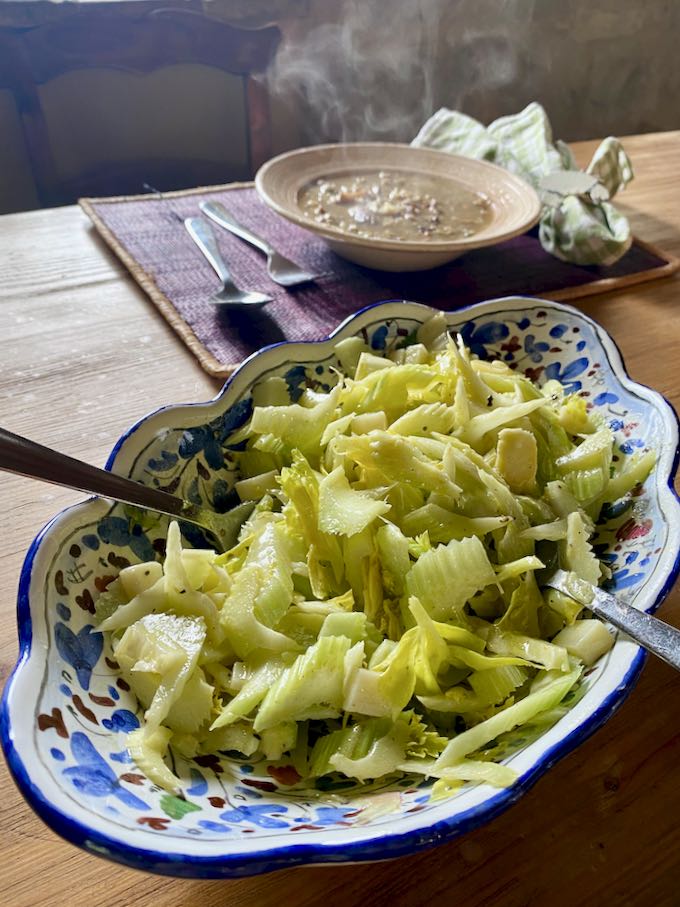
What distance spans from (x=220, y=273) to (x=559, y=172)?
2.91 ft

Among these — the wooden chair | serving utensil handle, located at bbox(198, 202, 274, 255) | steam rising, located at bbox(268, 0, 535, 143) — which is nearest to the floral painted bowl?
serving utensil handle, located at bbox(198, 202, 274, 255)

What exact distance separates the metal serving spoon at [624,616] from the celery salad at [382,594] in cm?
1

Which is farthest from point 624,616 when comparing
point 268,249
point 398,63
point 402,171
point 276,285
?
point 398,63

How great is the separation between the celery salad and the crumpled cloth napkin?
Result: 81cm

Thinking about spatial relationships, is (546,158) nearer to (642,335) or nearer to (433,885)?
(642,335)

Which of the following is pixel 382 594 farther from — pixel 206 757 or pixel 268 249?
pixel 268 249

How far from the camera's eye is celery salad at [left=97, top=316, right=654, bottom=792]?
0.67m

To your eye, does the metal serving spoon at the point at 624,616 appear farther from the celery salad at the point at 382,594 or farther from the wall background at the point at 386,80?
the wall background at the point at 386,80

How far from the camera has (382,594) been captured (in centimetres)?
79

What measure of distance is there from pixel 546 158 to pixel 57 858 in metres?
1.82

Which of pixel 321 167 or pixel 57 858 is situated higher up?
pixel 321 167

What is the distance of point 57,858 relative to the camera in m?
0.64

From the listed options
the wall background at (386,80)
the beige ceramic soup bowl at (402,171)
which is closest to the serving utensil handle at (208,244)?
the beige ceramic soup bowl at (402,171)

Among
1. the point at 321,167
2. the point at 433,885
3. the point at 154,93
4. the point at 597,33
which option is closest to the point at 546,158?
the point at 321,167
